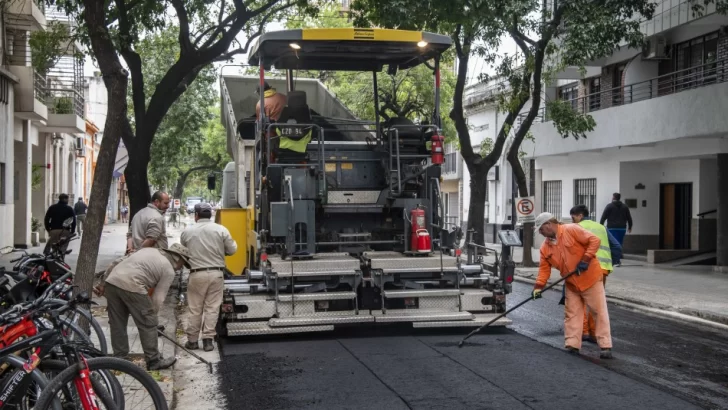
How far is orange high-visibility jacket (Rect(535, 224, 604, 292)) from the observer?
909 centimetres

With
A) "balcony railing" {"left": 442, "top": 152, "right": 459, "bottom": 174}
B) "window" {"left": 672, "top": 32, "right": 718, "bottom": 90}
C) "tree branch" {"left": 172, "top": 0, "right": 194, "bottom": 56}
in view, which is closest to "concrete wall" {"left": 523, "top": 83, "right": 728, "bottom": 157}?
"window" {"left": 672, "top": 32, "right": 718, "bottom": 90}

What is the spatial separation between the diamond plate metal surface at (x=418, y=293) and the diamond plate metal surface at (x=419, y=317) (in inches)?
8.3

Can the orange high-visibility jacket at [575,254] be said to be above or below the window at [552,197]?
below

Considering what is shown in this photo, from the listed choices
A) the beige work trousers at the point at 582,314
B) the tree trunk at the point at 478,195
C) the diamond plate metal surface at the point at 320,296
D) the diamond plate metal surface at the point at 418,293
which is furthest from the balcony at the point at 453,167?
the beige work trousers at the point at 582,314

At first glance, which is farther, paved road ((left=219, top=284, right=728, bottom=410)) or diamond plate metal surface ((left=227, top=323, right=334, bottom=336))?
diamond plate metal surface ((left=227, top=323, right=334, bottom=336))

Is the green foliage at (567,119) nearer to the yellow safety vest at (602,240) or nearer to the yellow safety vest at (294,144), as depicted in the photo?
the yellow safety vest at (602,240)

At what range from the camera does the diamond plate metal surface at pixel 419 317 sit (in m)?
9.83

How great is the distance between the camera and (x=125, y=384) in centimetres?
522

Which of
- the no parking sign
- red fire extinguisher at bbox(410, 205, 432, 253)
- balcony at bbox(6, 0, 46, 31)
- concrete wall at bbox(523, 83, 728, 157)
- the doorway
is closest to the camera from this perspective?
red fire extinguisher at bbox(410, 205, 432, 253)

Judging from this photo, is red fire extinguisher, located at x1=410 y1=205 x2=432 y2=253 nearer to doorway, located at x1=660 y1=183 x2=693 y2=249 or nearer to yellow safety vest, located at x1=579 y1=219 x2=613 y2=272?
yellow safety vest, located at x1=579 y1=219 x2=613 y2=272

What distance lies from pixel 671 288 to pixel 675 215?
874 cm

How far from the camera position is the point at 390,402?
23.2 ft

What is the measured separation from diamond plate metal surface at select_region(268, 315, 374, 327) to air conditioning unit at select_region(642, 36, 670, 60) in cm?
1557

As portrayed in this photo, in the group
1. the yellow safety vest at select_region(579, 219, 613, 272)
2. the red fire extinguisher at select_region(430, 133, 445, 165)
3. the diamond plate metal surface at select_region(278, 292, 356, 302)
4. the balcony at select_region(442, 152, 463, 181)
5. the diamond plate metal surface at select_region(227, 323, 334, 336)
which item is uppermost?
the balcony at select_region(442, 152, 463, 181)
